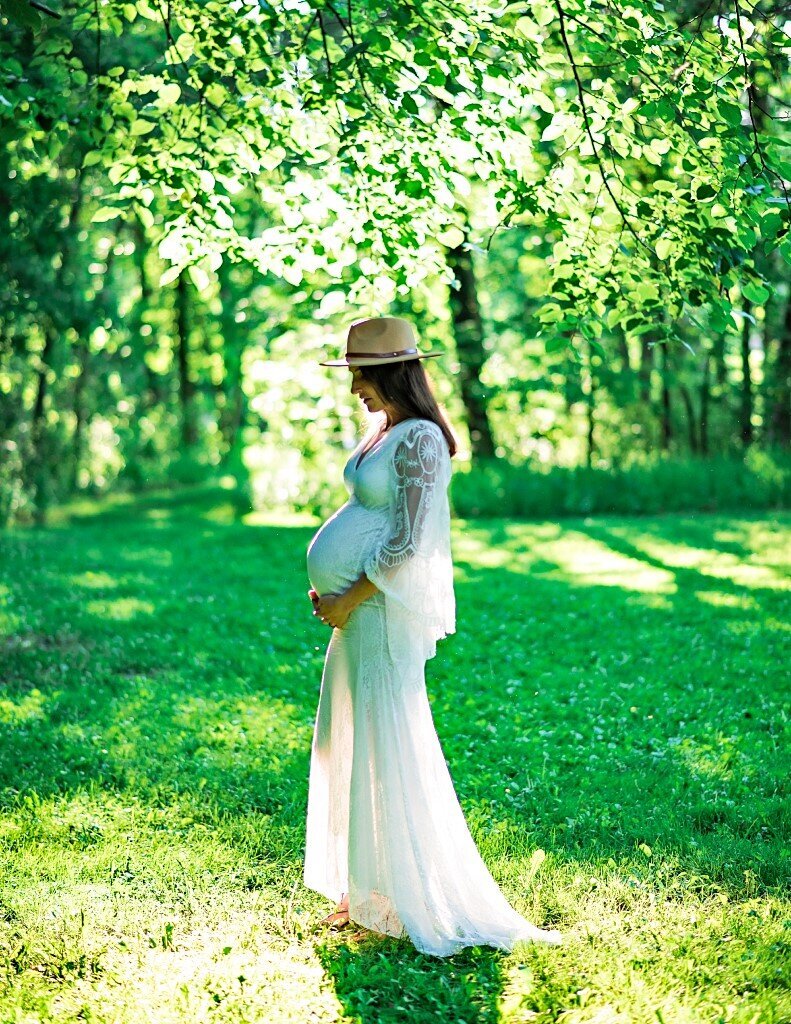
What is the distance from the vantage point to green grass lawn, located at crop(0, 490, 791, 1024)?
414 cm

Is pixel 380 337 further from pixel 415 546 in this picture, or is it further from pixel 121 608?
pixel 121 608

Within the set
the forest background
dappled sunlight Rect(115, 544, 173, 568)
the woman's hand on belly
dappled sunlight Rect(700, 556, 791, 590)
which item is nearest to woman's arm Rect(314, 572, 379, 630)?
the woman's hand on belly

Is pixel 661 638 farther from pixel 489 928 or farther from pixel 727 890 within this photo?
pixel 489 928

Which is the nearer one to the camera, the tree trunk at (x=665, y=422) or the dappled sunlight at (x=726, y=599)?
the dappled sunlight at (x=726, y=599)

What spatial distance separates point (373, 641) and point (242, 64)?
3.61 meters

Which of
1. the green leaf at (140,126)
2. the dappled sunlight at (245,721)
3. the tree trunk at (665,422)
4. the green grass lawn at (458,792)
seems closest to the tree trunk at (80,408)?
the green grass lawn at (458,792)

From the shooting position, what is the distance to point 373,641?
4.38m

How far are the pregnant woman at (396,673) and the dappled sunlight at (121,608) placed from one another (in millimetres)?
5898

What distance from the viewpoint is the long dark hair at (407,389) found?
4.32 metres

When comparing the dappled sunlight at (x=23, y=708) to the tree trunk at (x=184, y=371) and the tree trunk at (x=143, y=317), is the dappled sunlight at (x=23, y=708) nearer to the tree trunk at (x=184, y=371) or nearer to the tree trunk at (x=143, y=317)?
the tree trunk at (x=143, y=317)

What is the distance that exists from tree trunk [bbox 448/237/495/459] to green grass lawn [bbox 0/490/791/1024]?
18.2ft

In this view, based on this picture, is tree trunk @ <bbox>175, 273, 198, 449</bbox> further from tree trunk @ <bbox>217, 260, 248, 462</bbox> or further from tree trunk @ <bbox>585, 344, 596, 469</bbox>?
tree trunk @ <bbox>585, 344, 596, 469</bbox>

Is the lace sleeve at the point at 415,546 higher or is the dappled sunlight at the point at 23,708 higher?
the lace sleeve at the point at 415,546

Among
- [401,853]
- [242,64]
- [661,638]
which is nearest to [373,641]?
[401,853]
